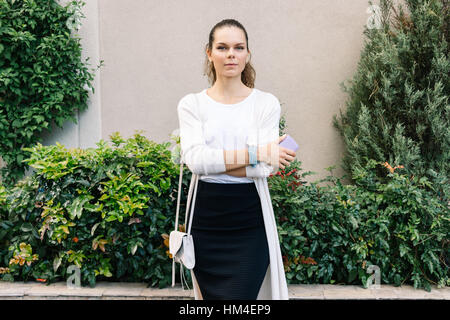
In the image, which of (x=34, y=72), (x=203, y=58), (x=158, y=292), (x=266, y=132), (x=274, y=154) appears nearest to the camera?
(x=274, y=154)

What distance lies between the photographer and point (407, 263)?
3.35m

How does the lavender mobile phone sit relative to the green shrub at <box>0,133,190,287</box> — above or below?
above

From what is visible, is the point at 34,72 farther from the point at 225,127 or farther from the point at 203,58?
the point at 225,127

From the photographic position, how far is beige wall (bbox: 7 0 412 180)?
4668 mm

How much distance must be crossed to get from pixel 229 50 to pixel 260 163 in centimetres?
59

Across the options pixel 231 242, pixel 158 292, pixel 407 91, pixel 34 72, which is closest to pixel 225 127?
pixel 231 242

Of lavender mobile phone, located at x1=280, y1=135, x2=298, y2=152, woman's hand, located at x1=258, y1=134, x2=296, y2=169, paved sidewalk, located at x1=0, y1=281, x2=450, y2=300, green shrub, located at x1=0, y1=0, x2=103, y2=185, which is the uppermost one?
green shrub, located at x1=0, y1=0, x2=103, y2=185

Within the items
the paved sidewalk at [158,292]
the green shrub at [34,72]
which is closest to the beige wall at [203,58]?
the green shrub at [34,72]

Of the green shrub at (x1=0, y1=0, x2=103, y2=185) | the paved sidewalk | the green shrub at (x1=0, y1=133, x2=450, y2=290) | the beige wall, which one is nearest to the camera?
the paved sidewalk

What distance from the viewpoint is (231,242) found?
1.91 m

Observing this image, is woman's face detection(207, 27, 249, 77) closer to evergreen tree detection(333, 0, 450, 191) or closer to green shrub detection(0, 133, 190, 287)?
green shrub detection(0, 133, 190, 287)

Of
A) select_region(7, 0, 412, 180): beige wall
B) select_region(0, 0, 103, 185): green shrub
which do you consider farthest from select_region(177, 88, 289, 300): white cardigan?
select_region(0, 0, 103, 185): green shrub

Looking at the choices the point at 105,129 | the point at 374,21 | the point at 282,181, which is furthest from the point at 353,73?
A: the point at 105,129

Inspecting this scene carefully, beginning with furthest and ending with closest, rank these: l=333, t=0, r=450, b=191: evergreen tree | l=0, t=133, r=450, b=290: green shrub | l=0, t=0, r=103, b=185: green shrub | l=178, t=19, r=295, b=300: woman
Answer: l=0, t=0, r=103, b=185: green shrub, l=333, t=0, r=450, b=191: evergreen tree, l=0, t=133, r=450, b=290: green shrub, l=178, t=19, r=295, b=300: woman
